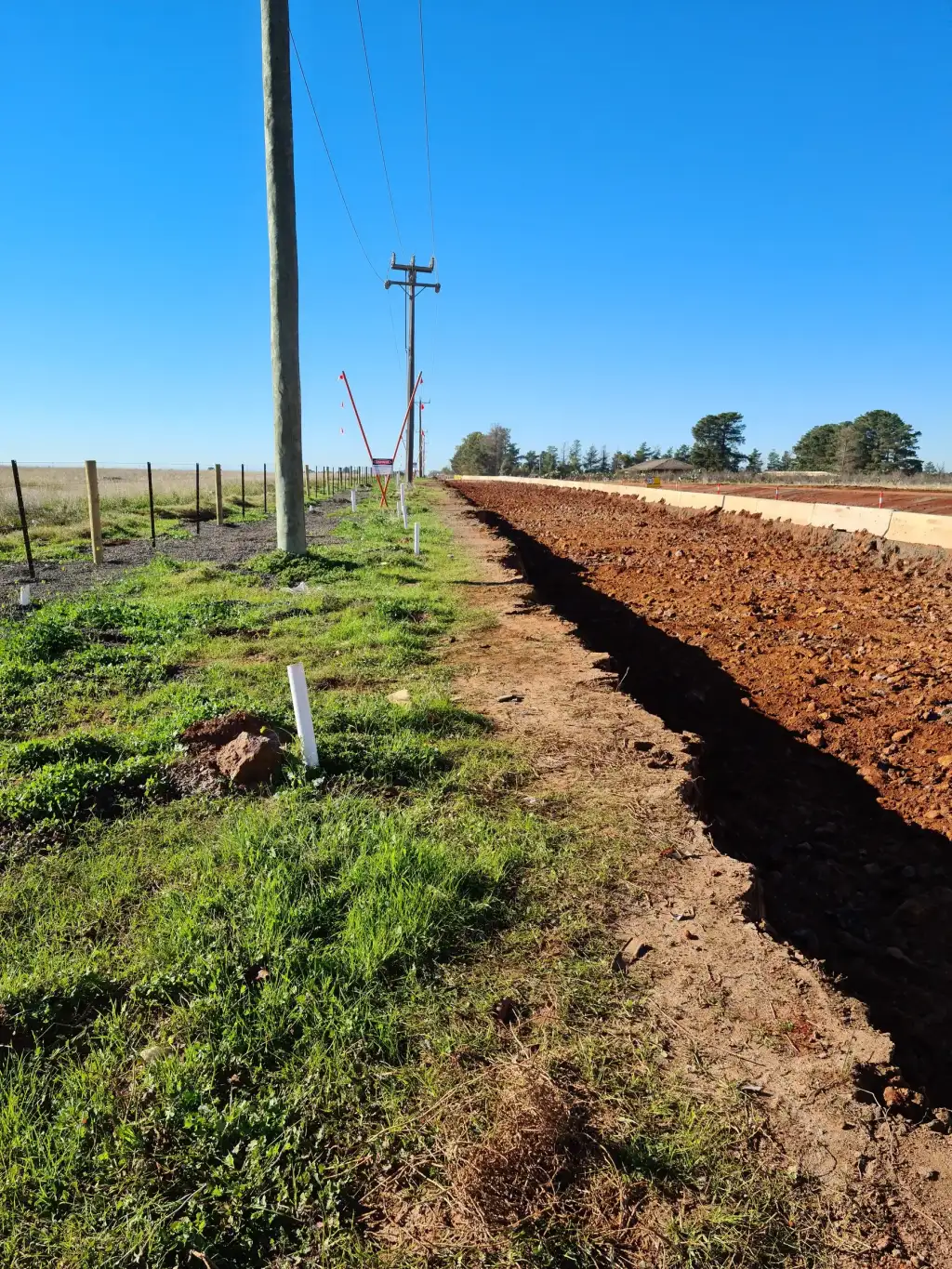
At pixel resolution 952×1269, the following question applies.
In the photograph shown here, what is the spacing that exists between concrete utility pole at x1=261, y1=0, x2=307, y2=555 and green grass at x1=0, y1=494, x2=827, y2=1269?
21.6ft

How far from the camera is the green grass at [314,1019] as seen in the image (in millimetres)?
1543

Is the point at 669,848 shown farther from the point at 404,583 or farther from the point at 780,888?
the point at 404,583

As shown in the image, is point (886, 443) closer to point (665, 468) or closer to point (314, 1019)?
point (665, 468)

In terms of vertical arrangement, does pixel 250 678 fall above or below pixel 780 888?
above

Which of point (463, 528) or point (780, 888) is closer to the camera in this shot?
point (780, 888)

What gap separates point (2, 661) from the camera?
17.6 feet

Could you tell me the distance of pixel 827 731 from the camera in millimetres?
5469

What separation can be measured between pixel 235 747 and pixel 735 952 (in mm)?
2586

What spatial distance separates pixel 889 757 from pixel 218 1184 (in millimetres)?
4987

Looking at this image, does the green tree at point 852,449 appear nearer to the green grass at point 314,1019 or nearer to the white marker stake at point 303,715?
the white marker stake at point 303,715

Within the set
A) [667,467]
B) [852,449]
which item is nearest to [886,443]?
[852,449]

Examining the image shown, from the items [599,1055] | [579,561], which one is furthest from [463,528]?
[599,1055]

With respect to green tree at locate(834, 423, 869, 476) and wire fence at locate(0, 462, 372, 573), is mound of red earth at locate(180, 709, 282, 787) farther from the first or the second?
green tree at locate(834, 423, 869, 476)

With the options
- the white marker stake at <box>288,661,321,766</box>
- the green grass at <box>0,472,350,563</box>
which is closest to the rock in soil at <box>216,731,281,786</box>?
the white marker stake at <box>288,661,321,766</box>
